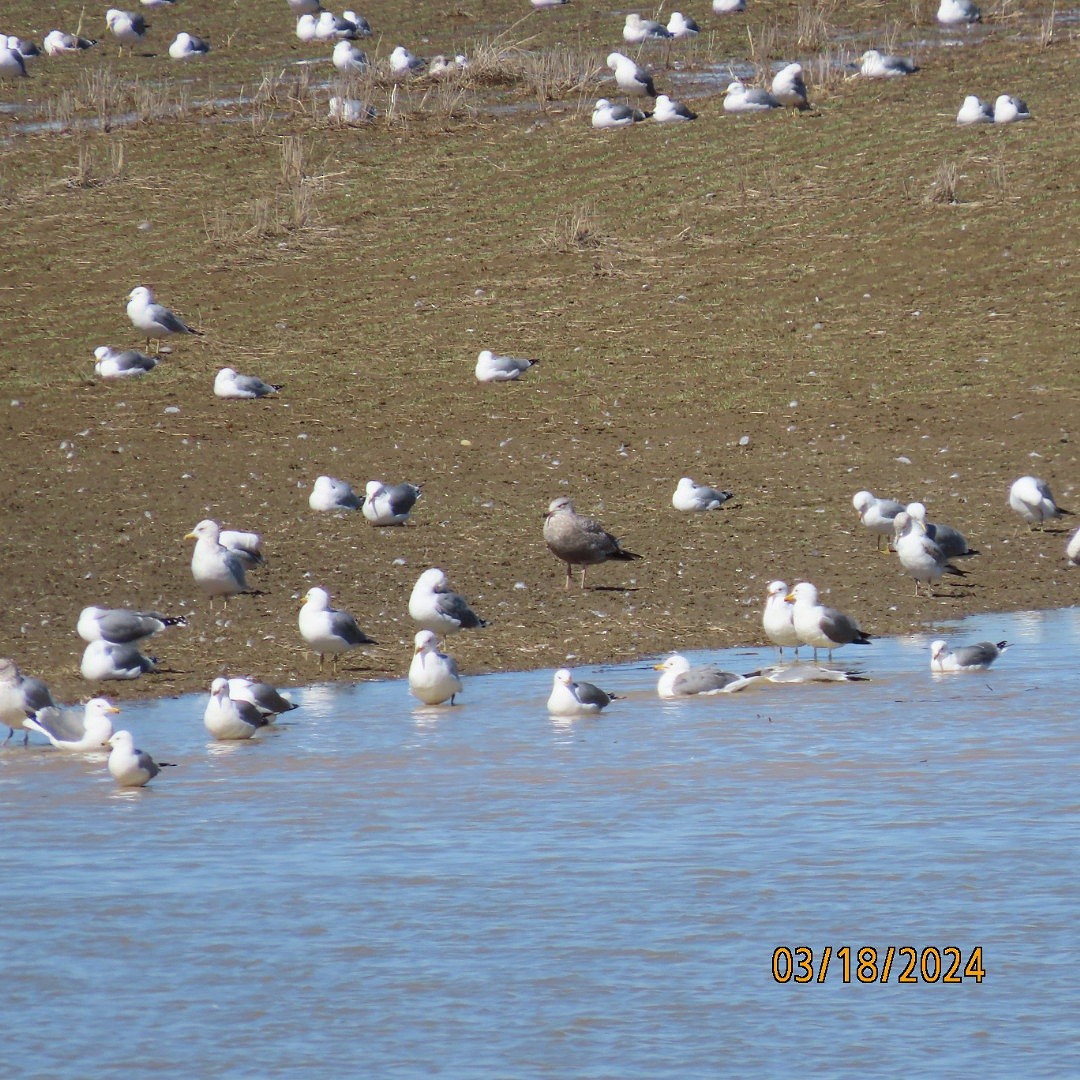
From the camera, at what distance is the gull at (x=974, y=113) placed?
25875mm

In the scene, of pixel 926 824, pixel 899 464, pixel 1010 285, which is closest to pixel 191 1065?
pixel 926 824

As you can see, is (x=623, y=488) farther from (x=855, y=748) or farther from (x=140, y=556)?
(x=855, y=748)

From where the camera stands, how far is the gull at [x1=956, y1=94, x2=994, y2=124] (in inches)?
1019

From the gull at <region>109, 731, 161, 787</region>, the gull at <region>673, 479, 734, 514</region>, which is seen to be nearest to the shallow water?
the gull at <region>109, 731, 161, 787</region>

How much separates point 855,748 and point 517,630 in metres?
3.36

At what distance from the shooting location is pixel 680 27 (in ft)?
103

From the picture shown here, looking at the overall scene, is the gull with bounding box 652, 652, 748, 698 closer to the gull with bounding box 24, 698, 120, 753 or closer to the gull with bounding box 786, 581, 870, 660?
the gull with bounding box 786, 581, 870, 660

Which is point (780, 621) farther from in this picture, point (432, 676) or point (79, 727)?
point (79, 727)

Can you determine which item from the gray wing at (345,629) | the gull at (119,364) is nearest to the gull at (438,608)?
the gray wing at (345,629)

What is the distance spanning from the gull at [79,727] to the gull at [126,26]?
23.6 m

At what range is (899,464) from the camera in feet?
57.1

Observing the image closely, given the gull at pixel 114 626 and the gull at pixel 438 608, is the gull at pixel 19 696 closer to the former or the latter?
the gull at pixel 114 626

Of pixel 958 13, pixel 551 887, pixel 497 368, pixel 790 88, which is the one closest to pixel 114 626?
pixel 551 887

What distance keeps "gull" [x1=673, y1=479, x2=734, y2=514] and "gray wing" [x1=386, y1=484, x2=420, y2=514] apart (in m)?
2.08
